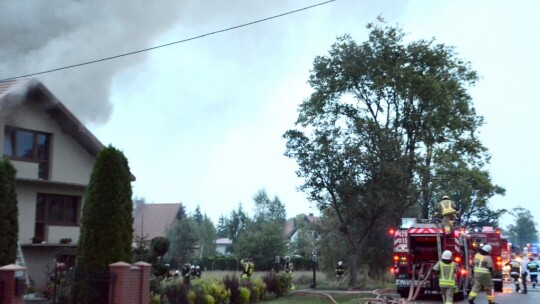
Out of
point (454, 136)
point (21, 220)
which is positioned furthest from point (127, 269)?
point (454, 136)

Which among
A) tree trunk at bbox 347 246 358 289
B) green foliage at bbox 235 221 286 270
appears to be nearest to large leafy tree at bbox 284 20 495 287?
tree trunk at bbox 347 246 358 289

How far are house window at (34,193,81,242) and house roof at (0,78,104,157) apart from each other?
2.11 meters

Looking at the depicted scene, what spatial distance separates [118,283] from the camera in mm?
13703

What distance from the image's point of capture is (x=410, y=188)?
28.5 metres

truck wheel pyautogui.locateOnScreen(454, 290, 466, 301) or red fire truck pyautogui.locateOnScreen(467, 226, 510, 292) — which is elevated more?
red fire truck pyautogui.locateOnScreen(467, 226, 510, 292)

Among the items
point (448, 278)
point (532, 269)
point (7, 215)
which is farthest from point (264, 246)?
point (7, 215)

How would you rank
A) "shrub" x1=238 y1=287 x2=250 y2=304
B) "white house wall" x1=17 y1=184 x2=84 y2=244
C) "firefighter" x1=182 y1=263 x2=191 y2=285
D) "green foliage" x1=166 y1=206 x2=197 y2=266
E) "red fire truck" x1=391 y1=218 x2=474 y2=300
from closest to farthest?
"firefighter" x1=182 y1=263 x2=191 y2=285, "shrub" x1=238 y1=287 x2=250 y2=304, "red fire truck" x1=391 y1=218 x2=474 y2=300, "white house wall" x1=17 y1=184 x2=84 y2=244, "green foliage" x1=166 y1=206 x2=197 y2=266

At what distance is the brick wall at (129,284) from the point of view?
45.0 feet

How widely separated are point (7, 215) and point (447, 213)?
12556mm

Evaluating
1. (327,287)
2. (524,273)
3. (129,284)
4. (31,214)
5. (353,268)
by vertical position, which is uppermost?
(31,214)

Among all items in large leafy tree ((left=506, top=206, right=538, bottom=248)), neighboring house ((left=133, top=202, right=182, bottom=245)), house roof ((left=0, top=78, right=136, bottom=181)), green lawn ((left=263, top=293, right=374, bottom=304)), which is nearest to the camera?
house roof ((left=0, top=78, right=136, bottom=181))

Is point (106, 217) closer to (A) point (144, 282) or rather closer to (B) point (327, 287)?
(A) point (144, 282)

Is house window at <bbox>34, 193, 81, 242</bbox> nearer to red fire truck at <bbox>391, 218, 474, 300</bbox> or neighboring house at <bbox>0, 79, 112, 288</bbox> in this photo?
neighboring house at <bbox>0, 79, 112, 288</bbox>

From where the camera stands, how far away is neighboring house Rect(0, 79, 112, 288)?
2128 cm
